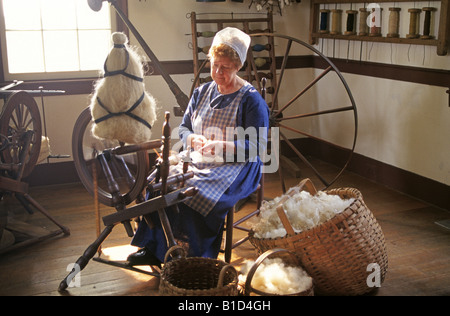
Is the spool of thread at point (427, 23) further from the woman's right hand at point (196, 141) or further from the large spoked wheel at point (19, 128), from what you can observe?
the large spoked wheel at point (19, 128)

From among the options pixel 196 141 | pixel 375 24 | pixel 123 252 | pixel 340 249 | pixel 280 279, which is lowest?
pixel 123 252

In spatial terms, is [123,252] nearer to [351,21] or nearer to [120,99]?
[120,99]

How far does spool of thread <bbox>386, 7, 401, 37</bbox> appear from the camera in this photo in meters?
3.84

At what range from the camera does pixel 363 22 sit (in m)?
4.16

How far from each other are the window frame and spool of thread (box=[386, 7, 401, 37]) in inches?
77.5

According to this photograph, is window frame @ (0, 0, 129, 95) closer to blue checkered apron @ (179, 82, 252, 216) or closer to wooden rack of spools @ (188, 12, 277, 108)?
wooden rack of spools @ (188, 12, 277, 108)

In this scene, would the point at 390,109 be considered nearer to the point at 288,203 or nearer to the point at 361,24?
the point at 361,24

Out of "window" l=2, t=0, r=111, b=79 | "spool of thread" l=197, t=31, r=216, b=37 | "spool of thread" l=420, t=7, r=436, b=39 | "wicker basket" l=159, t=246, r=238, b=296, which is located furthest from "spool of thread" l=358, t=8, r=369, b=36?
"wicker basket" l=159, t=246, r=238, b=296

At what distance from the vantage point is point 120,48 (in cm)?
230

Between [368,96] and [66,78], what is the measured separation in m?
2.34

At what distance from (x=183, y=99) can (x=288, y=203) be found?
125cm

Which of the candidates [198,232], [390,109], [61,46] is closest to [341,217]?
[198,232]

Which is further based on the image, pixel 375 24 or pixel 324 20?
pixel 324 20

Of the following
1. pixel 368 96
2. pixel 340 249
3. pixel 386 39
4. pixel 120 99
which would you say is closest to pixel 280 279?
pixel 340 249
